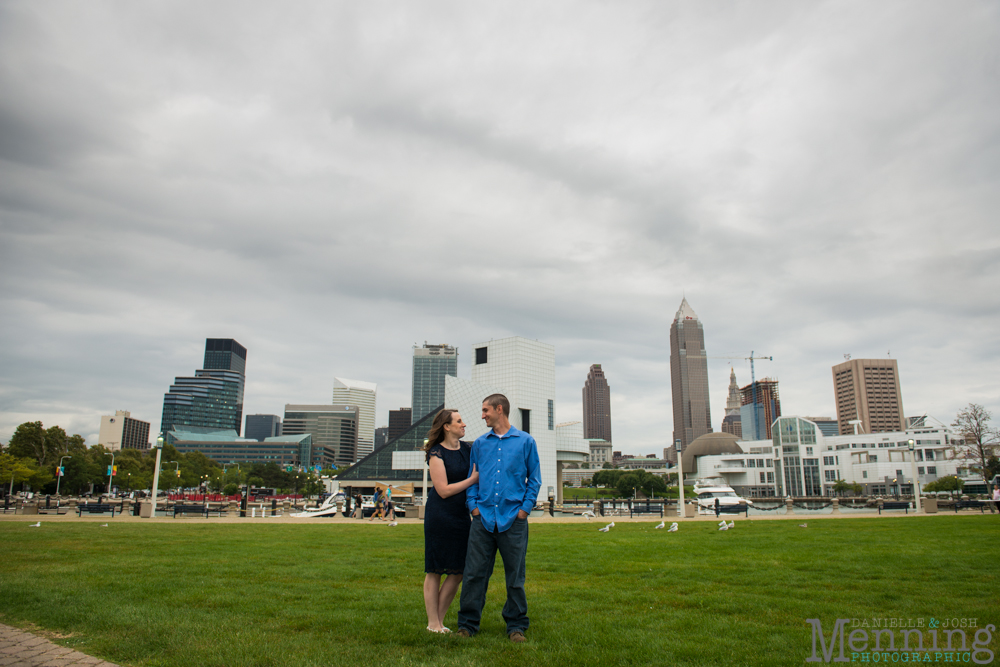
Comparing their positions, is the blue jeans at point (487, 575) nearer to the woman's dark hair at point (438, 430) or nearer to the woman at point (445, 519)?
the woman at point (445, 519)

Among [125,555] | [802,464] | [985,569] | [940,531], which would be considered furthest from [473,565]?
[802,464]

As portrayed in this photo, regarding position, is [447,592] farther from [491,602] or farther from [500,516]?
[491,602]

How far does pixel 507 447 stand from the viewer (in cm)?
535

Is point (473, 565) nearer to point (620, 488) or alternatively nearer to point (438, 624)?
point (438, 624)

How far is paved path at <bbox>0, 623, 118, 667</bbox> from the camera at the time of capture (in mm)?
4293

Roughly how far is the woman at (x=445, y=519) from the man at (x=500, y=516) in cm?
14

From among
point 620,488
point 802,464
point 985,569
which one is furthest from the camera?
point 620,488

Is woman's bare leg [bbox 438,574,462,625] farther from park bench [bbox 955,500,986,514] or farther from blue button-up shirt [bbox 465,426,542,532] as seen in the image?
park bench [bbox 955,500,986,514]

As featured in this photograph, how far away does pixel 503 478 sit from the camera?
17.0 ft

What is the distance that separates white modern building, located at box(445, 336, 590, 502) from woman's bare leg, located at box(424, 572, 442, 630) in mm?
56276

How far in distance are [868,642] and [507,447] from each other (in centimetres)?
323

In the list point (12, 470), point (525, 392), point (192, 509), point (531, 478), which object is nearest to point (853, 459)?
point (525, 392)

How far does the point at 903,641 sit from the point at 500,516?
330 cm

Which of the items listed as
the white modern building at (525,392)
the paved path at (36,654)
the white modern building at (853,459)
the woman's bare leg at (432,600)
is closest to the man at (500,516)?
the woman's bare leg at (432,600)
